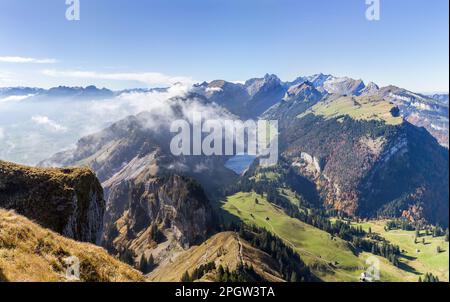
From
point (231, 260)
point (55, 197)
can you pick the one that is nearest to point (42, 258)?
point (55, 197)

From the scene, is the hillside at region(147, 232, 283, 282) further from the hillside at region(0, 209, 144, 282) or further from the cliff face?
the hillside at region(0, 209, 144, 282)

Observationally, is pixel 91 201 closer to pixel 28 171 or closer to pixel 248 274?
pixel 28 171

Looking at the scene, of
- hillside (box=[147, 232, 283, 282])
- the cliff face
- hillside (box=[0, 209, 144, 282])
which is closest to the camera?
hillside (box=[0, 209, 144, 282])

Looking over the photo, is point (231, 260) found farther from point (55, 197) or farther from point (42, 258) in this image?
point (42, 258)

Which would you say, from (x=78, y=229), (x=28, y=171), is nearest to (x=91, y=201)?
(x=78, y=229)

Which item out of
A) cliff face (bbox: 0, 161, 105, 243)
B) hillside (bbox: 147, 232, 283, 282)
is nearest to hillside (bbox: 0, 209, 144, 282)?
cliff face (bbox: 0, 161, 105, 243)

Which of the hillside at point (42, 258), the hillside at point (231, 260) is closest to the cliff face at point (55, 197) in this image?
the hillside at point (42, 258)
